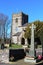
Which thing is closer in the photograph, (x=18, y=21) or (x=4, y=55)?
(x=4, y=55)

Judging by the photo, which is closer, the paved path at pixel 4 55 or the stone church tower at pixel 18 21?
the paved path at pixel 4 55

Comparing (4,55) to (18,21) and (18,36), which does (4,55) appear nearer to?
(18,36)

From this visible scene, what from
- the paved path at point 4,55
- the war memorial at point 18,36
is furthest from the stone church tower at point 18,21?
the paved path at point 4,55

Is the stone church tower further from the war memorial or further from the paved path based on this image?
the paved path

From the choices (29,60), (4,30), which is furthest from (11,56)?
(4,30)

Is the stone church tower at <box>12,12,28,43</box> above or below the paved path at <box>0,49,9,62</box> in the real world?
above

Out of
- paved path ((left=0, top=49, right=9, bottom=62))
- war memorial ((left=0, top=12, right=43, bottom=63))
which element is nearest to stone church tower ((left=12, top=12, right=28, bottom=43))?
war memorial ((left=0, top=12, right=43, bottom=63))

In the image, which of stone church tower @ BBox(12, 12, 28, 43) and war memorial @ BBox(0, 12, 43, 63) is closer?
war memorial @ BBox(0, 12, 43, 63)

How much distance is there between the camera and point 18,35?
255 ft

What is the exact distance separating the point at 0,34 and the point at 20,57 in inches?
1846

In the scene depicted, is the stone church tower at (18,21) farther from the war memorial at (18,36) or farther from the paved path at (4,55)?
the paved path at (4,55)

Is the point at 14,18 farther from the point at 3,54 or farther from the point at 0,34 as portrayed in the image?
the point at 3,54

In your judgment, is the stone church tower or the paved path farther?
the stone church tower

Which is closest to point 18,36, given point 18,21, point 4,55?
point 18,21
